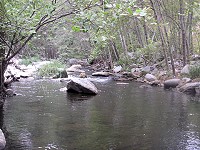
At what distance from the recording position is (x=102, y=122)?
29.0 feet

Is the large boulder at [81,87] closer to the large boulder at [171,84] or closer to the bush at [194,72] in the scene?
the large boulder at [171,84]

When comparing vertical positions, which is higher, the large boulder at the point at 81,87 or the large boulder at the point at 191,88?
the large boulder at the point at 81,87

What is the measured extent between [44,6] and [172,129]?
4817 mm

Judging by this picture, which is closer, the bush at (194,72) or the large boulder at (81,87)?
the large boulder at (81,87)

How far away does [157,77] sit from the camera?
64.7ft

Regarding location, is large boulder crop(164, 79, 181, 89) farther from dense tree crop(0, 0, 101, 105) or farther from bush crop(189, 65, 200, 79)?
dense tree crop(0, 0, 101, 105)

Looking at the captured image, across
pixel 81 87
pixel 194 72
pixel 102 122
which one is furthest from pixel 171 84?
pixel 102 122

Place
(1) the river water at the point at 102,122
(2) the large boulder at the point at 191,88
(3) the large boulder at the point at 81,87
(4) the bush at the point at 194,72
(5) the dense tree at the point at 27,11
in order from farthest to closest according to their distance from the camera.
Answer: (4) the bush at the point at 194,72 < (3) the large boulder at the point at 81,87 < (2) the large boulder at the point at 191,88 < (5) the dense tree at the point at 27,11 < (1) the river water at the point at 102,122

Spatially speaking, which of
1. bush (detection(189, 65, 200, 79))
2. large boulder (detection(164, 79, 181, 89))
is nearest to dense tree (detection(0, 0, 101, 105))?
large boulder (detection(164, 79, 181, 89))

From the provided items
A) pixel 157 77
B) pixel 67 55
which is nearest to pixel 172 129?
pixel 157 77

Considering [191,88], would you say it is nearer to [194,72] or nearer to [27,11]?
[194,72]

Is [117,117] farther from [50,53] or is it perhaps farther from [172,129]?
[50,53]

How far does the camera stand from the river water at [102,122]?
6.93 meters

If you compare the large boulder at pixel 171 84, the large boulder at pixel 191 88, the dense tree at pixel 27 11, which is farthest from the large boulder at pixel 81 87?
the dense tree at pixel 27 11
